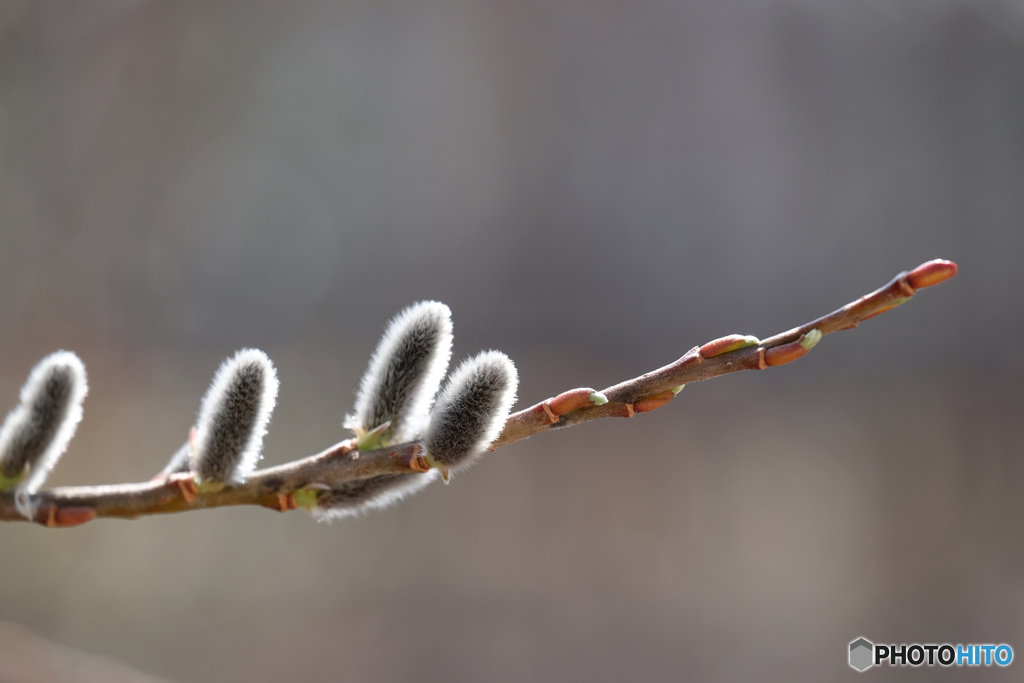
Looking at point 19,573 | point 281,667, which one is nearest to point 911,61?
point 281,667

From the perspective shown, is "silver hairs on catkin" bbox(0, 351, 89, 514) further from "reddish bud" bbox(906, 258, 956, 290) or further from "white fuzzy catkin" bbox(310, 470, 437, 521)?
"reddish bud" bbox(906, 258, 956, 290)

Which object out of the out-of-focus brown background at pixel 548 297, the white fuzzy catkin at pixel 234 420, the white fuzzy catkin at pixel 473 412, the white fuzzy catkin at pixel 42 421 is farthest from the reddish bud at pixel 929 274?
the out-of-focus brown background at pixel 548 297

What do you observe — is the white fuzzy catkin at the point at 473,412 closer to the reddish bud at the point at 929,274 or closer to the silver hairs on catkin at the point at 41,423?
the reddish bud at the point at 929,274

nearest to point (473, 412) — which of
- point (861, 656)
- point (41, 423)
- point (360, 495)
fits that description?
point (360, 495)

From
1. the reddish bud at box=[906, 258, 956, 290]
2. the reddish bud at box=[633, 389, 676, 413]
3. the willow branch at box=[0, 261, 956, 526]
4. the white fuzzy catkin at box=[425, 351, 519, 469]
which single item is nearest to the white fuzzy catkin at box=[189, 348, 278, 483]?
the willow branch at box=[0, 261, 956, 526]

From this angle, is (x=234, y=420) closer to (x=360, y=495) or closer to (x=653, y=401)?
(x=360, y=495)
